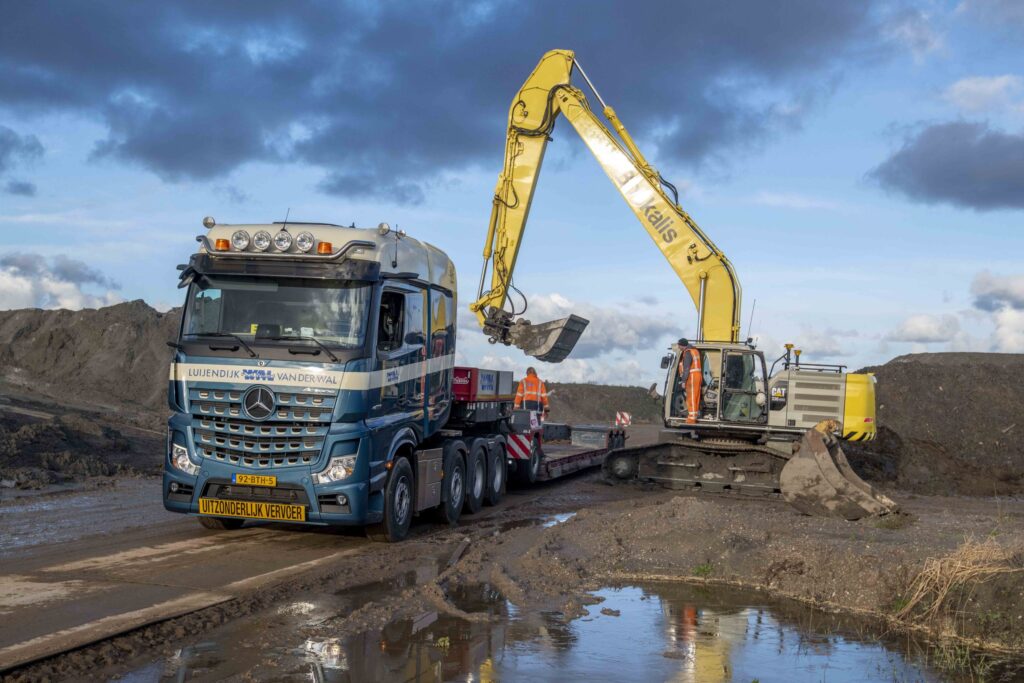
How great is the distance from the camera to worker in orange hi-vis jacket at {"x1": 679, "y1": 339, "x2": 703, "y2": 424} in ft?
57.8

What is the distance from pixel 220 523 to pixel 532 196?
9.19 metres

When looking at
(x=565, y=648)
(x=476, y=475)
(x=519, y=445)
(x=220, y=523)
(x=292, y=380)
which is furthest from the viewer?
(x=519, y=445)

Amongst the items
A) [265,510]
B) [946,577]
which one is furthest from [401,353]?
[946,577]

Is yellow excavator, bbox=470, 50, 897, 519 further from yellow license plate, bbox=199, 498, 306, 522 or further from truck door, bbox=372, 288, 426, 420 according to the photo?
yellow license plate, bbox=199, 498, 306, 522

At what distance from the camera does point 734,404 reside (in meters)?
17.8

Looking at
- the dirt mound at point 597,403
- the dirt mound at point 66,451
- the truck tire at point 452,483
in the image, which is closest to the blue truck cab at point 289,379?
the truck tire at point 452,483

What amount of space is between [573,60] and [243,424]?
11.0 meters

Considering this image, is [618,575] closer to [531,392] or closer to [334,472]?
[334,472]

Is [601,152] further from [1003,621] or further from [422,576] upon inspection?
[1003,621]

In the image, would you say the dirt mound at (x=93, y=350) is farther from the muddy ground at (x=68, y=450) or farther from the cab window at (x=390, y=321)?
the cab window at (x=390, y=321)

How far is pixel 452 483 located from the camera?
44.1ft

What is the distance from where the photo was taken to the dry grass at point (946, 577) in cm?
788

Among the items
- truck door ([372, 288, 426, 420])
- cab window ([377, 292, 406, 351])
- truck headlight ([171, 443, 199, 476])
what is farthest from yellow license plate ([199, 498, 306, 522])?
cab window ([377, 292, 406, 351])

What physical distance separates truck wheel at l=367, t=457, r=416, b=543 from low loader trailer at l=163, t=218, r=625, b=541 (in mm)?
23
